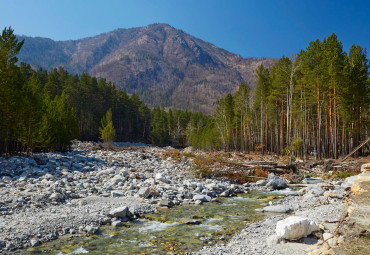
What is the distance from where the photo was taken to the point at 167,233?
7.27 meters

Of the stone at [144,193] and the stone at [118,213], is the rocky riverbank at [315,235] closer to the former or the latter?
the stone at [118,213]

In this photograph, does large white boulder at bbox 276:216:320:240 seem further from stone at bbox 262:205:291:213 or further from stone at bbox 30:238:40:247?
stone at bbox 30:238:40:247

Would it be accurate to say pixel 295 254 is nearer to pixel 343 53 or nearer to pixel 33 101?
pixel 33 101

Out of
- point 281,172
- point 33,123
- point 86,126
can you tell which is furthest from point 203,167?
point 86,126

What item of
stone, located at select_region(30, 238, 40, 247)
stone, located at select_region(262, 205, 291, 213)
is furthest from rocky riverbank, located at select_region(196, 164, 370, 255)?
stone, located at select_region(30, 238, 40, 247)

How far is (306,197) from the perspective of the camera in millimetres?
11328

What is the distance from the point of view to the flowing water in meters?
6.04

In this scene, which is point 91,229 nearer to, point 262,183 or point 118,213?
point 118,213

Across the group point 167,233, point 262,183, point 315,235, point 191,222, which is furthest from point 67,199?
point 262,183

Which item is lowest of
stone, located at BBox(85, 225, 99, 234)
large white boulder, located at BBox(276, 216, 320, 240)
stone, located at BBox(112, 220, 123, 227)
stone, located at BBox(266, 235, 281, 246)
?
stone, located at BBox(112, 220, 123, 227)

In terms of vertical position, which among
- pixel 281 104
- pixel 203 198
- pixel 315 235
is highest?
pixel 281 104

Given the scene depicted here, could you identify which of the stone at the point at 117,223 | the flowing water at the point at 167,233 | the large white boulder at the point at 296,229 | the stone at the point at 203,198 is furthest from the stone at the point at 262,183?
the stone at the point at 117,223

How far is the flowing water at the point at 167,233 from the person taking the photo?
6.04 m

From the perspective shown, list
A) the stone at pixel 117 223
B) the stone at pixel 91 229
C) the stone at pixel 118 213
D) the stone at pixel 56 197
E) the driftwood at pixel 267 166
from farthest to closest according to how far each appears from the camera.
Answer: the driftwood at pixel 267 166, the stone at pixel 56 197, the stone at pixel 118 213, the stone at pixel 117 223, the stone at pixel 91 229
